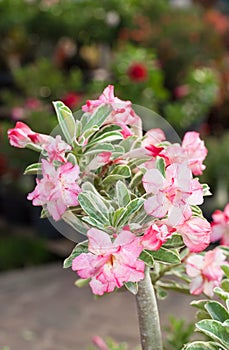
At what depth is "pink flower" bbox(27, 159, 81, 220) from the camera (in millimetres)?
1131

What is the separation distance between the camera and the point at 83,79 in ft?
17.7

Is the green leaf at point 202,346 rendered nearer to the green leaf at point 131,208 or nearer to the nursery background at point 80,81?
the green leaf at point 131,208

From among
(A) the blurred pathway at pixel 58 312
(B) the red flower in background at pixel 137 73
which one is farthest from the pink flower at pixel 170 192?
(B) the red flower in background at pixel 137 73

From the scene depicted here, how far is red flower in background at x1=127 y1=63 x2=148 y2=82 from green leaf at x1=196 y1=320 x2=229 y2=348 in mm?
3321

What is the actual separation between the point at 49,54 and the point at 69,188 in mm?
4539

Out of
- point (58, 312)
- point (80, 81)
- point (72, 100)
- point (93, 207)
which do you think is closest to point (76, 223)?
point (93, 207)

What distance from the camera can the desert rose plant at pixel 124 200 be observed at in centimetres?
106

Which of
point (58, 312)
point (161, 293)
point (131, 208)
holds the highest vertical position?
point (131, 208)

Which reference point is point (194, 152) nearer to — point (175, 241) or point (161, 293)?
point (175, 241)

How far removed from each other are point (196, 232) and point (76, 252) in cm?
18

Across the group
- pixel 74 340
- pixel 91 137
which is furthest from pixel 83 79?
pixel 91 137

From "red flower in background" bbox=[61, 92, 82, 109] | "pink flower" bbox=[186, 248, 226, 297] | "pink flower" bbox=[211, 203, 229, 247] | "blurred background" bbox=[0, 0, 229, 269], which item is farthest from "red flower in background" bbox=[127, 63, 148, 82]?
"pink flower" bbox=[186, 248, 226, 297]

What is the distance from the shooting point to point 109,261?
1.04 m

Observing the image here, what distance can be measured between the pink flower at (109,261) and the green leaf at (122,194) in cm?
10
